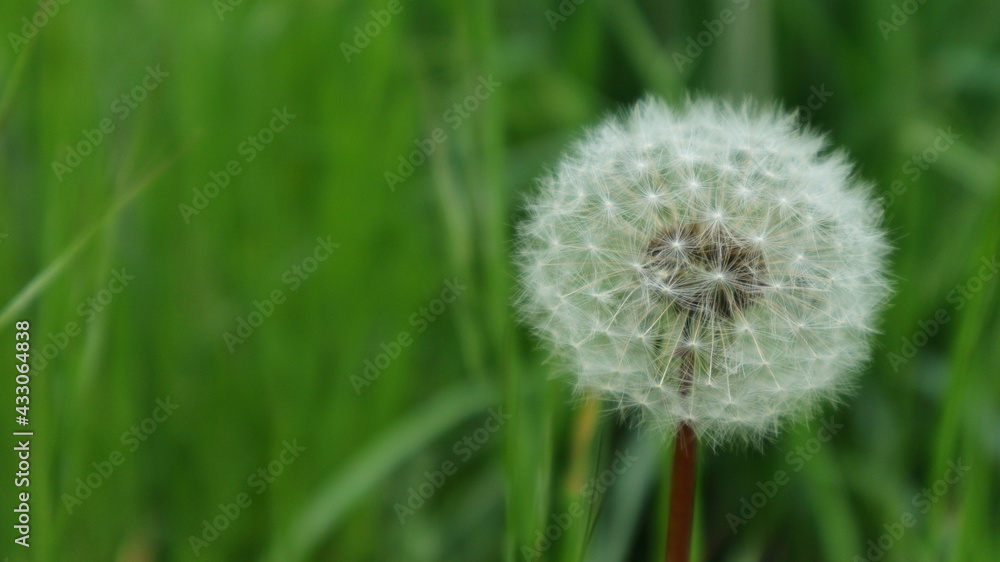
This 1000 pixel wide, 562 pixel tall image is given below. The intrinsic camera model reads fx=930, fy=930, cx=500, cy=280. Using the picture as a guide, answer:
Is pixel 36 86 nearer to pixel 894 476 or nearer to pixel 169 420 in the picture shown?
pixel 169 420

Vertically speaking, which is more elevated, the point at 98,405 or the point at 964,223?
the point at 964,223

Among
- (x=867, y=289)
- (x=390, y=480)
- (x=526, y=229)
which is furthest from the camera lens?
(x=390, y=480)

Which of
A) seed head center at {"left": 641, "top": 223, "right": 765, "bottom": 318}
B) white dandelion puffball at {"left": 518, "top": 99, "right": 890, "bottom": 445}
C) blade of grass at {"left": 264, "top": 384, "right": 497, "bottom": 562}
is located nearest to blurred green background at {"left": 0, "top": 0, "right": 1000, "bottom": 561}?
blade of grass at {"left": 264, "top": 384, "right": 497, "bottom": 562}

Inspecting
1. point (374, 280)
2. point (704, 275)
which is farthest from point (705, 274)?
point (374, 280)

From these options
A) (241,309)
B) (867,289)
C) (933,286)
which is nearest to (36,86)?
(241,309)

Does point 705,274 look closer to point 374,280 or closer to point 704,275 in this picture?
point 704,275

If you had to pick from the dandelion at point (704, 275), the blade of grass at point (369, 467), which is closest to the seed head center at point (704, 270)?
the dandelion at point (704, 275)

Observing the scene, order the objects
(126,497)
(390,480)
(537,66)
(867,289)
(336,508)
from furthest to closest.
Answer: (537,66) → (390,480) → (126,497) → (336,508) → (867,289)
